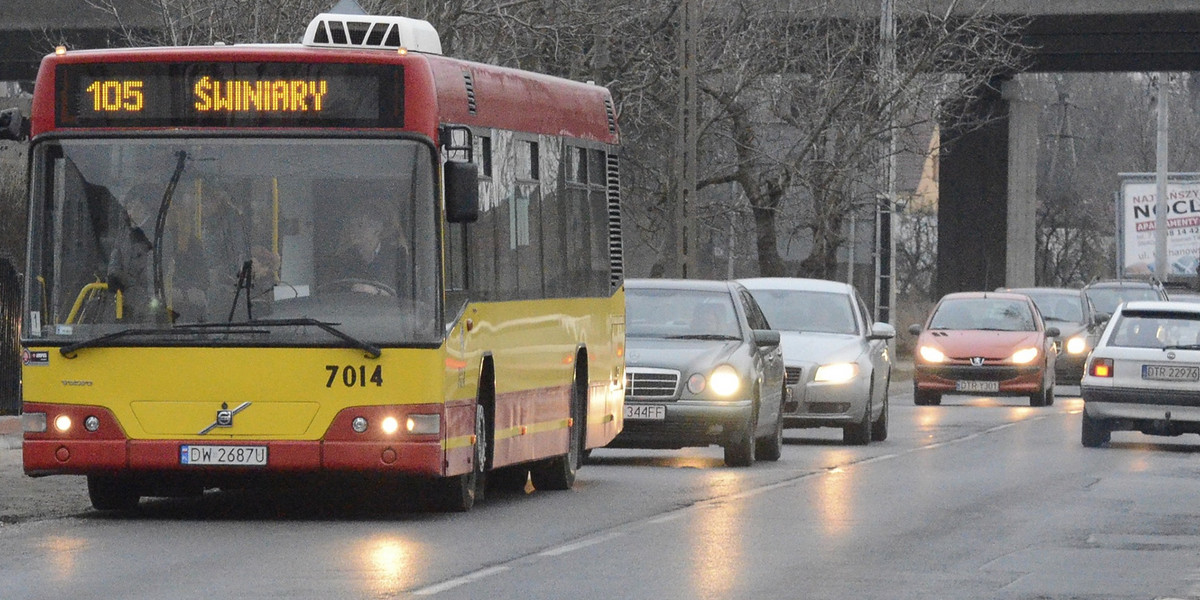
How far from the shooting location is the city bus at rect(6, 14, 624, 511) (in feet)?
46.5

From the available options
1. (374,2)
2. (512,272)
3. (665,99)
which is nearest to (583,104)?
(512,272)

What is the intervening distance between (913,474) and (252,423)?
7.44 m

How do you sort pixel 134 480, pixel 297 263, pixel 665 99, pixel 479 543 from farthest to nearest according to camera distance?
pixel 665 99 → pixel 134 480 → pixel 297 263 → pixel 479 543

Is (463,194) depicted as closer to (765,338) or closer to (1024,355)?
(765,338)

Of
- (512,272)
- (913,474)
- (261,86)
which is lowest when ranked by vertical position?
(913,474)

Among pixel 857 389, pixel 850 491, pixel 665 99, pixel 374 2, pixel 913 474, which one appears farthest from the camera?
pixel 665 99

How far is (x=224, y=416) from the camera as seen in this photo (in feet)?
46.6

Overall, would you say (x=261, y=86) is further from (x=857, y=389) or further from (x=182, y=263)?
(x=857, y=389)

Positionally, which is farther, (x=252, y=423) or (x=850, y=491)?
(x=850, y=491)

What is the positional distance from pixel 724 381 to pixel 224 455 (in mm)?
6976

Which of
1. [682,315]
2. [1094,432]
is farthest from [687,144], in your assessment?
[682,315]

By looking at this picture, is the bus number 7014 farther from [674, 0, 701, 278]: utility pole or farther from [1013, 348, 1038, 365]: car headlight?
[1013, 348, 1038, 365]: car headlight

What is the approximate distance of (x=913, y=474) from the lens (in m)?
20.2

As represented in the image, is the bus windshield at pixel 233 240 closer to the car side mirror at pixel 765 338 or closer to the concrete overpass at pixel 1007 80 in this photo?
the car side mirror at pixel 765 338
